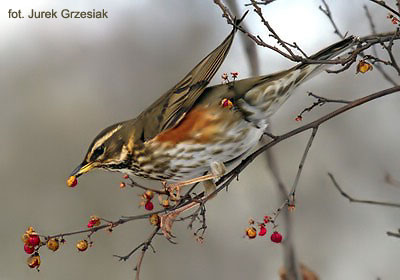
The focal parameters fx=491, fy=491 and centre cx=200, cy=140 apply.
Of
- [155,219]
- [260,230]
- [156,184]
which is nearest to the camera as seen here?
[155,219]

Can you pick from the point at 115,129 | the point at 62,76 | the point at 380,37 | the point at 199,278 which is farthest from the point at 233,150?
the point at 62,76

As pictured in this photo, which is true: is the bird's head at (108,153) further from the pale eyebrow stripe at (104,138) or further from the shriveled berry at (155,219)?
the shriveled berry at (155,219)

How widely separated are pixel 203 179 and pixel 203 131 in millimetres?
139

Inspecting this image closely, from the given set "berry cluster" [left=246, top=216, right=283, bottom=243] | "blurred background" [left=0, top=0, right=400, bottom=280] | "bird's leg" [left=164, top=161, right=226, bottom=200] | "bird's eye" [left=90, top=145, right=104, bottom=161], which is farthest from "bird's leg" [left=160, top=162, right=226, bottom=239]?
"blurred background" [left=0, top=0, right=400, bottom=280]

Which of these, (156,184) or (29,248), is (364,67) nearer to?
(29,248)

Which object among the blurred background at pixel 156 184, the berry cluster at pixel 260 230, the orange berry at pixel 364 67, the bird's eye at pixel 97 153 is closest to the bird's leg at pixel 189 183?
the berry cluster at pixel 260 230

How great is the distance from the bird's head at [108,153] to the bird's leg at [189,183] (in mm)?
192

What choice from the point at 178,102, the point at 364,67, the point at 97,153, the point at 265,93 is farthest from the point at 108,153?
the point at 364,67

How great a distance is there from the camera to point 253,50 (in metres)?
1.20

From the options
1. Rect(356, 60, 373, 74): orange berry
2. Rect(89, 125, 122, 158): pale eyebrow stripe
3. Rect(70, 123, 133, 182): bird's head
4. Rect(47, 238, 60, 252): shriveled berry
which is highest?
Rect(356, 60, 373, 74): orange berry

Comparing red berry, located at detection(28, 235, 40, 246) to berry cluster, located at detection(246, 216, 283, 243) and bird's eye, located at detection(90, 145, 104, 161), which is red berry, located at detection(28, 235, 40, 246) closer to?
bird's eye, located at detection(90, 145, 104, 161)

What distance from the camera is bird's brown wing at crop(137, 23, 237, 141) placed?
1.21 m

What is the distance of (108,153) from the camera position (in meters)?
1.24

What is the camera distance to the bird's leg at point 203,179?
3.57ft
